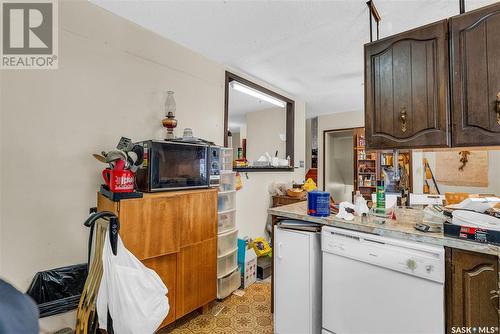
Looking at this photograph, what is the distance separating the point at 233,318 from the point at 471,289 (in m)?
1.70

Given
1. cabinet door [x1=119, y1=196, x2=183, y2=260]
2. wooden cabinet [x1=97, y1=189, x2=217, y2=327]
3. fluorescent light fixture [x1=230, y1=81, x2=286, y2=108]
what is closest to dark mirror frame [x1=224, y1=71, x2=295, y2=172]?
fluorescent light fixture [x1=230, y1=81, x2=286, y2=108]

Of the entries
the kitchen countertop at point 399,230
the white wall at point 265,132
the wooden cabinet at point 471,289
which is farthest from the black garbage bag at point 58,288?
the white wall at point 265,132

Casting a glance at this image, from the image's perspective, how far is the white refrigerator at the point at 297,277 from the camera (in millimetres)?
1621

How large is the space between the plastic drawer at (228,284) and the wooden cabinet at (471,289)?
1.72 m

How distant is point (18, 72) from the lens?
4.92 ft

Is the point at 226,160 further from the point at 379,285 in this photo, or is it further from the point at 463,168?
the point at 463,168

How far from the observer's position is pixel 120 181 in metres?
1.49

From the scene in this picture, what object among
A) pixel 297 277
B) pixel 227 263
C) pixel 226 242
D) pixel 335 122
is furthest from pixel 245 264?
pixel 335 122

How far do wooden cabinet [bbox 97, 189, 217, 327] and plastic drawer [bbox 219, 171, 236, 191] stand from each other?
1.17ft

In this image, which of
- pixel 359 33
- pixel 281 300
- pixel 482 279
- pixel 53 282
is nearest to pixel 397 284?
pixel 482 279

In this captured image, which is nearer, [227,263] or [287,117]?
[227,263]

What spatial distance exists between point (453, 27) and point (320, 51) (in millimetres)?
1191

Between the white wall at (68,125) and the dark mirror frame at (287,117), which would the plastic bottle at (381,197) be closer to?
the dark mirror frame at (287,117)

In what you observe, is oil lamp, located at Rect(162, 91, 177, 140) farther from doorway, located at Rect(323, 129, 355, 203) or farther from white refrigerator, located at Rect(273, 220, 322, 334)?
doorway, located at Rect(323, 129, 355, 203)
